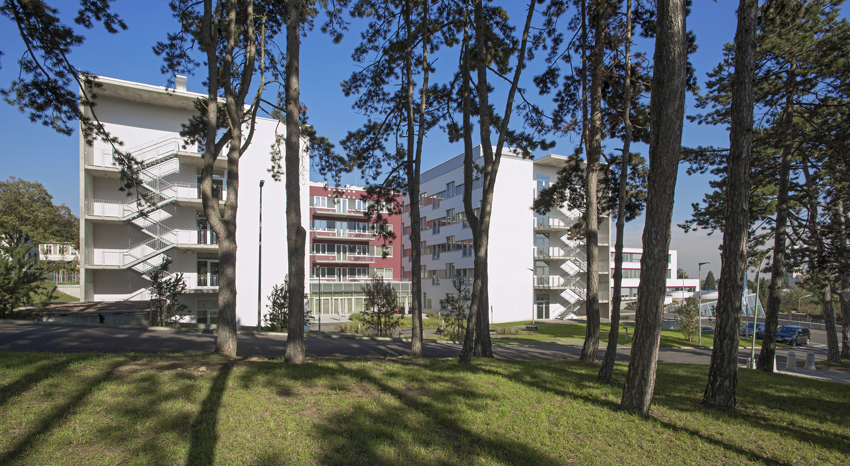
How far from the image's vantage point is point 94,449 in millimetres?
4090

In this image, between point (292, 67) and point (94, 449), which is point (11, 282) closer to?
point (292, 67)

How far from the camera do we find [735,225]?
6.95 m

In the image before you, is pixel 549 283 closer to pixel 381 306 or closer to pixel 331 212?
pixel 331 212

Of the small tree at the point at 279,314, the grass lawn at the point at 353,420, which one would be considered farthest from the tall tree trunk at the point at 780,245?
the small tree at the point at 279,314

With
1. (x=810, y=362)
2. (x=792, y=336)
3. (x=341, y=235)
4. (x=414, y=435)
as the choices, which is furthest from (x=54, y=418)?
(x=792, y=336)

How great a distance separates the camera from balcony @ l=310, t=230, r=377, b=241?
1784 inches

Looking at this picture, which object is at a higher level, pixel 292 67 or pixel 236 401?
pixel 292 67

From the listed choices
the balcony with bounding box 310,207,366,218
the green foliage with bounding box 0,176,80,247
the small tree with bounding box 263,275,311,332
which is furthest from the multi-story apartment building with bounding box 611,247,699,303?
the green foliage with bounding box 0,176,80,247

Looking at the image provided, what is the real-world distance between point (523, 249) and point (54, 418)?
42.4 m

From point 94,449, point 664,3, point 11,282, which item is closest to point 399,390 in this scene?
point 94,449

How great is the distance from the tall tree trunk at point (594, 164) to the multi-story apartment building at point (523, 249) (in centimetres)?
3064

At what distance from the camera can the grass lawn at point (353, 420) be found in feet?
14.0

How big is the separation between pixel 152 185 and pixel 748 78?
87.3ft

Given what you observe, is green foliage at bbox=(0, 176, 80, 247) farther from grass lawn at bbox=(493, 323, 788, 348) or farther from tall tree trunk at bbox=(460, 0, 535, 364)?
tall tree trunk at bbox=(460, 0, 535, 364)
